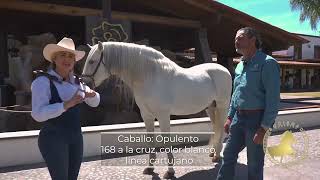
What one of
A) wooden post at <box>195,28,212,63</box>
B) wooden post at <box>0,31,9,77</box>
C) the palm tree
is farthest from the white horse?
the palm tree

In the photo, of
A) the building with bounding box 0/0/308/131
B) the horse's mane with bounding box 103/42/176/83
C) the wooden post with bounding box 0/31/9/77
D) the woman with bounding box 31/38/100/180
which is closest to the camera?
the woman with bounding box 31/38/100/180

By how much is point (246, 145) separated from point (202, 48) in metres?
8.88

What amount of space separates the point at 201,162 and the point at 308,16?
27.1 metres

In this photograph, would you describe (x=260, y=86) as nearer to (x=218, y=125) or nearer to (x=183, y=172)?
(x=183, y=172)

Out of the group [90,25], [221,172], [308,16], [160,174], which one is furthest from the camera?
[308,16]

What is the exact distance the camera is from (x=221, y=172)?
3486mm

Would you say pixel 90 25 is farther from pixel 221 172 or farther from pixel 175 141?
pixel 221 172

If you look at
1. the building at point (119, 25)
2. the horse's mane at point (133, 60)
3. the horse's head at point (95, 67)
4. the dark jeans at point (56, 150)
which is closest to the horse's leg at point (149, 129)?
the horse's mane at point (133, 60)

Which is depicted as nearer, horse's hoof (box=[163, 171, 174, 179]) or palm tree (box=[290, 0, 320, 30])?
horse's hoof (box=[163, 171, 174, 179])

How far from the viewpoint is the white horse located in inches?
178

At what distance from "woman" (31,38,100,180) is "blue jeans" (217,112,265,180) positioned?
4.42ft

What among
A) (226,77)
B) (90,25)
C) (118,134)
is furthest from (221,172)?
(90,25)

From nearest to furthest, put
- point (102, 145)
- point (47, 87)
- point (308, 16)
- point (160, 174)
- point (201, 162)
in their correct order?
point (47, 87), point (160, 174), point (201, 162), point (102, 145), point (308, 16)

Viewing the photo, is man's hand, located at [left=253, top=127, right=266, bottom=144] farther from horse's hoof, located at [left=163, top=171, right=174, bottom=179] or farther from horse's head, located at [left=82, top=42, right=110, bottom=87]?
horse's head, located at [left=82, top=42, right=110, bottom=87]
